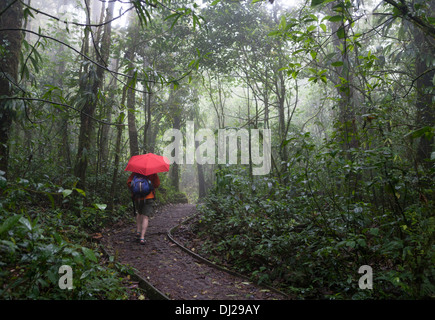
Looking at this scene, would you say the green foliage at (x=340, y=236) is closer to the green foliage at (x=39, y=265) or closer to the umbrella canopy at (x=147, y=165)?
the umbrella canopy at (x=147, y=165)

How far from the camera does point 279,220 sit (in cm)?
544

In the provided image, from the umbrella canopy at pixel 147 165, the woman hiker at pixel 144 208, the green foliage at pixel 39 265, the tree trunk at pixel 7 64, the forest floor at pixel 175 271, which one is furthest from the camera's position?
the woman hiker at pixel 144 208

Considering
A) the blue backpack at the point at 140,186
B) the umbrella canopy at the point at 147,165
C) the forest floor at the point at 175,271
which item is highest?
the umbrella canopy at the point at 147,165

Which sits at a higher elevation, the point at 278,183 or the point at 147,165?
the point at 147,165

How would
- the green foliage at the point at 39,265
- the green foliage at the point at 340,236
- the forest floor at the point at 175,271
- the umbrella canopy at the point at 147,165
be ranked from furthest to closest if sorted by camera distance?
the umbrella canopy at the point at 147,165, the forest floor at the point at 175,271, the green foliage at the point at 340,236, the green foliage at the point at 39,265

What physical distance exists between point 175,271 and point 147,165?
8.15ft

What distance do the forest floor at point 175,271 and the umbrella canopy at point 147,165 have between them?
1.69 meters

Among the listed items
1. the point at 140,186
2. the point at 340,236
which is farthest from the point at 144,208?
the point at 340,236

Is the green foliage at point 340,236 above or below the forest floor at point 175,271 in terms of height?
above

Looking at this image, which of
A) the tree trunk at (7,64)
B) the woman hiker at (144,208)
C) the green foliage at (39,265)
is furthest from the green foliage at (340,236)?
the tree trunk at (7,64)

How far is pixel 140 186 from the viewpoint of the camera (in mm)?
6387

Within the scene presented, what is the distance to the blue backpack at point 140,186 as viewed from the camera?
6387 mm

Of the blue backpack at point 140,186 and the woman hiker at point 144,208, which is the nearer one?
the blue backpack at point 140,186

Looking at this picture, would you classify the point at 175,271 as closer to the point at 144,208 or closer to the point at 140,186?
the point at 144,208
